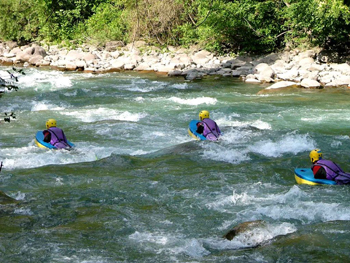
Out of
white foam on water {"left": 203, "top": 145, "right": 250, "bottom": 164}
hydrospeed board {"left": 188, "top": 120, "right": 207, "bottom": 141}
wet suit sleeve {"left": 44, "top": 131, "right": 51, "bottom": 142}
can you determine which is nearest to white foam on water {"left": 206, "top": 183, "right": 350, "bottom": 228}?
white foam on water {"left": 203, "top": 145, "right": 250, "bottom": 164}

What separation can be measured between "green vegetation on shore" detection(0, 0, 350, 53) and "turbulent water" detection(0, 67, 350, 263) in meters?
4.97

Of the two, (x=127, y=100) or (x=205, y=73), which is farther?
(x=205, y=73)

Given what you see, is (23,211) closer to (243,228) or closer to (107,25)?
(243,228)

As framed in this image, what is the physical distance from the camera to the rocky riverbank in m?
17.5

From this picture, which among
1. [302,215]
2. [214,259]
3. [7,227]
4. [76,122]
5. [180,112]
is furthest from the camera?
[180,112]

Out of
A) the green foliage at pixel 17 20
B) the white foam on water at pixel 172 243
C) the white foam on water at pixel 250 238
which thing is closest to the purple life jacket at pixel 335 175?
the white foam on water at pixel 250 238

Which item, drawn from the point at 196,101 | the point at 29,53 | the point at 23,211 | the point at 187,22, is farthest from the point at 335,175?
the point at 29,53

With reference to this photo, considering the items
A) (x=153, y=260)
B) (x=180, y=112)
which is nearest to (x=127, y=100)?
(x=180, y=112)

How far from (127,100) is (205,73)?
523 centimetres

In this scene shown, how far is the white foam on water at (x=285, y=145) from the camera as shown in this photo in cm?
940

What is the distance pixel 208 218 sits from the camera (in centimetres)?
634

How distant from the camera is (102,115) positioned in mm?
13195

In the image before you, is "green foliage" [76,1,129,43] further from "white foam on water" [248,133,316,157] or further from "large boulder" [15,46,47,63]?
"white foam on water" [248,133,316,157]

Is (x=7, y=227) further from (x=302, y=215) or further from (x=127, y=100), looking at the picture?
(x=127, y=100)
